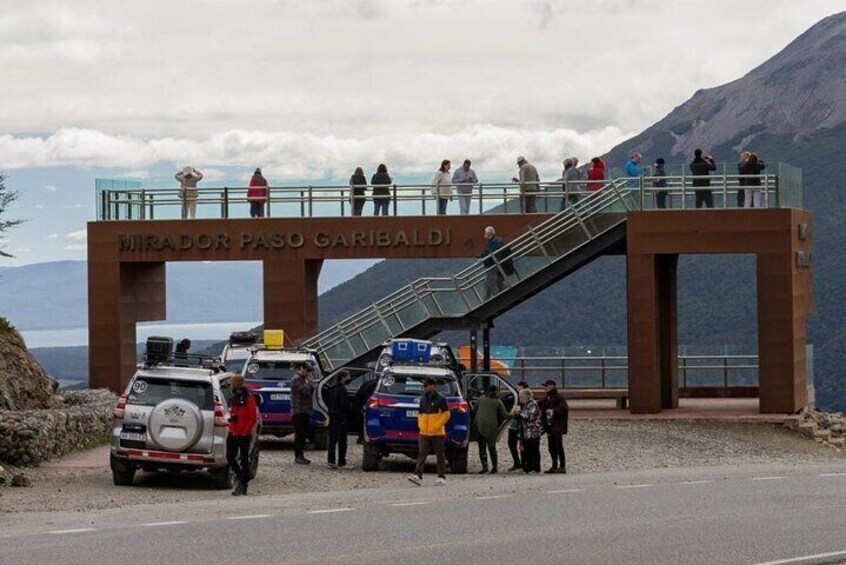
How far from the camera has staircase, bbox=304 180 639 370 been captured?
43.9 meters

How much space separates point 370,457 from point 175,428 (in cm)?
560

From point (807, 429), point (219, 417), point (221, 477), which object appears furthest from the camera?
point (807, 429)

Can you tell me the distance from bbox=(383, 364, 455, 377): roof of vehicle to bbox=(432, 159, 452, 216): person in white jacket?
69.5 feet

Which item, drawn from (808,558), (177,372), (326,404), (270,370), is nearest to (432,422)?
(326,404)

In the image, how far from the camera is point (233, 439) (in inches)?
994

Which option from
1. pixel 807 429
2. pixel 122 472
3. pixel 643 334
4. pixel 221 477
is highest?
pixel 643 334

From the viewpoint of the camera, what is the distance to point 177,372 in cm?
2573

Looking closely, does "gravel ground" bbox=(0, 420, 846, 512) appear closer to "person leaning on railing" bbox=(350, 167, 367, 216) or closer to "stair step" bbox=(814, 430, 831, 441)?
"stair step" bbox=(814, 430, 831, 441)

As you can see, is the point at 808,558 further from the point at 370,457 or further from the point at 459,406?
the point at 370,457

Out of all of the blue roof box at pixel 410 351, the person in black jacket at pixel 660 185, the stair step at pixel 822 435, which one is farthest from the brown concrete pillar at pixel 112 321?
the blue roof box at pixel 410 351

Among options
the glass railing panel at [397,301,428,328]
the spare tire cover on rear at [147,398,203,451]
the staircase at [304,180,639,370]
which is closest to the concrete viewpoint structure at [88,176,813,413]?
the staircase at [304,180,639,370]

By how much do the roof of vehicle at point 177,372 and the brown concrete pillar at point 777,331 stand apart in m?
23.2

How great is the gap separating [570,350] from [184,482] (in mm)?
27930

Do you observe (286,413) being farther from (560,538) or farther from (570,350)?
(570,350)
